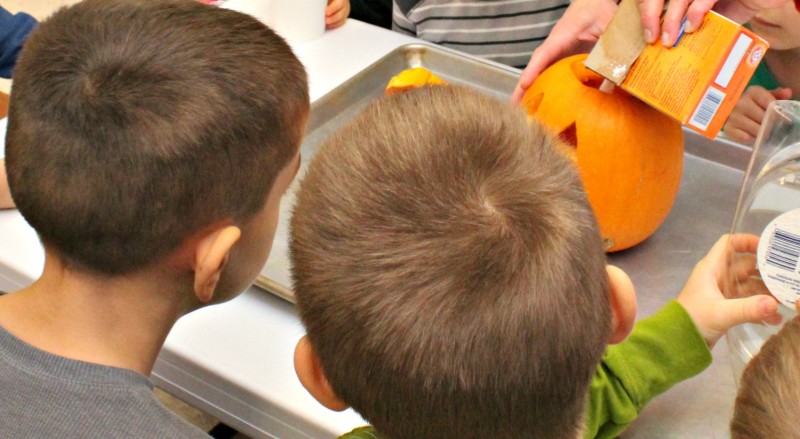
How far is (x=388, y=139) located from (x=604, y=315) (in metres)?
0.17

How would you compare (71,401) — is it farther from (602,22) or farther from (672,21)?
(602,22)

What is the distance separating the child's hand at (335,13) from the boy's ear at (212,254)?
1.99 ft

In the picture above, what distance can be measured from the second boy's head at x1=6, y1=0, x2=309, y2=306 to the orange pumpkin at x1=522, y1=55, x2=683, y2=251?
0.30 metres

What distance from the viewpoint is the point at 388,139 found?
1.60 ft

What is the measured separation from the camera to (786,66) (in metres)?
1.24

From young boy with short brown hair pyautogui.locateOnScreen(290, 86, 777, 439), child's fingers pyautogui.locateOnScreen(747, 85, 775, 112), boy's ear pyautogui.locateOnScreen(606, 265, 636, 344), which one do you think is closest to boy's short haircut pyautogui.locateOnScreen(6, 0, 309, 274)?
young boy with short brown hair pyautogui.locateOnScreen(290, 86, 777, 439)

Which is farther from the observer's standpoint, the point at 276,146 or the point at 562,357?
the point at 276,146

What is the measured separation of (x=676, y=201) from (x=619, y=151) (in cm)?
15

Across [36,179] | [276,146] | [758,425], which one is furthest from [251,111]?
[758,425]

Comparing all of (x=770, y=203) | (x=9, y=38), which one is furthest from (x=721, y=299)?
(x=9, y=38)

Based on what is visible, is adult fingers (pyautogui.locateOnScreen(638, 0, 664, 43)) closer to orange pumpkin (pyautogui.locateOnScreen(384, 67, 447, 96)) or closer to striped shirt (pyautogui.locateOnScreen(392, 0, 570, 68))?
orange pumpkin (pyautogui.locateOnScreen(384, 67, 447, 96))

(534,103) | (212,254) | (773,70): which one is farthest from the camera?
(773,70)

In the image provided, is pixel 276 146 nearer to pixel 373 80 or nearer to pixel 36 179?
pixel 36 179

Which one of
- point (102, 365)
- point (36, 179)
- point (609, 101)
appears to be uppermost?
point (609, 101)
